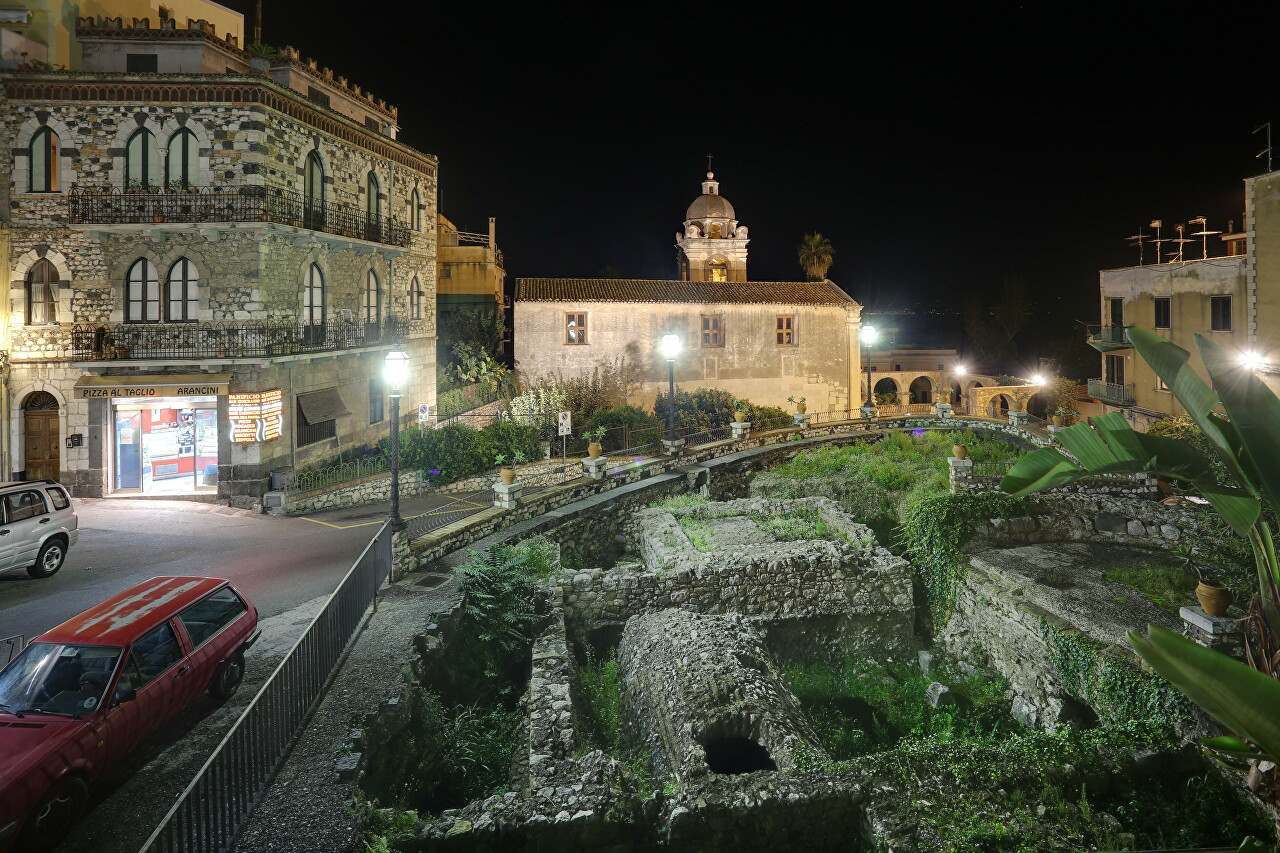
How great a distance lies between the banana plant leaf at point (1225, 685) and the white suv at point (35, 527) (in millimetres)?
16173

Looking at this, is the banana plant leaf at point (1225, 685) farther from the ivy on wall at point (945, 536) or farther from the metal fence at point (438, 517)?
the metal fence at point (438, 517)

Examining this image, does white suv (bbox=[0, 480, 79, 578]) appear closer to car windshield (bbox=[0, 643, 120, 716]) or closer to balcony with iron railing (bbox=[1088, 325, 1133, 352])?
car windshield (bbox=[0, 643, 120, 716])

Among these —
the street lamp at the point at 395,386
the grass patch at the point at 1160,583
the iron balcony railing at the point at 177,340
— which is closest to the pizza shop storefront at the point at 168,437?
the iron balcony railing at the point at 177,340

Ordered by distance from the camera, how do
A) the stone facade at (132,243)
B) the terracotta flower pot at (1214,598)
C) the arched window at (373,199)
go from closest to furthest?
the terracotta flower pot at (1214,598)
the stone facade at (132,243)
the arched window at (373,199)

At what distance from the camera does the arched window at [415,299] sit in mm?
28750

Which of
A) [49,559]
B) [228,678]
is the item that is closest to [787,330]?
[49,559]

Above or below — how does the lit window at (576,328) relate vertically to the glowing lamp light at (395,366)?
above

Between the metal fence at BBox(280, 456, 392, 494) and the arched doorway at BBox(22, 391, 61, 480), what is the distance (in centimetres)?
613

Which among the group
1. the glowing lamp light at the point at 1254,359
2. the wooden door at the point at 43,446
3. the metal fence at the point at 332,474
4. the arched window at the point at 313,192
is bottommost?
the metal fence at the point at 332,474

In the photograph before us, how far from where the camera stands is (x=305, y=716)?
8.48 meters

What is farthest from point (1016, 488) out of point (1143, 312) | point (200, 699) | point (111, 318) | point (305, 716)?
point (1143, 312)

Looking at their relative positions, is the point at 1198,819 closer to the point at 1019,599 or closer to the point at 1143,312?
the point at 1019,599

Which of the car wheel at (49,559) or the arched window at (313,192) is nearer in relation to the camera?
the car wheel at (49,559)

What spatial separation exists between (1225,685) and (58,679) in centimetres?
952
